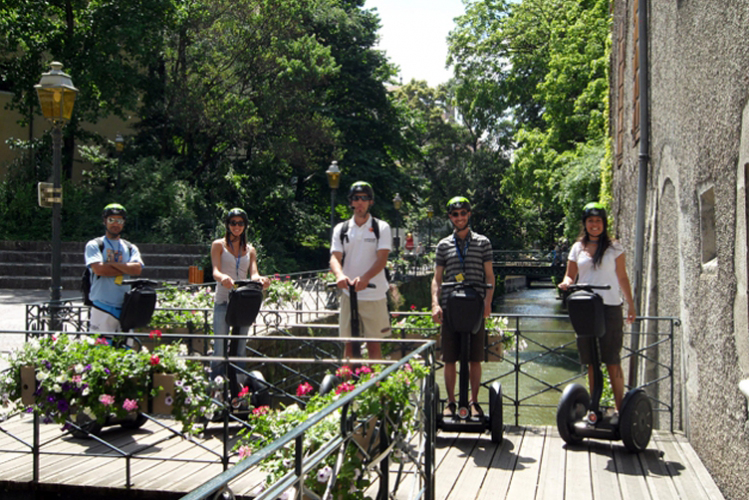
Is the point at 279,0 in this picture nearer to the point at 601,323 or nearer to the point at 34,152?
the point at 34,152

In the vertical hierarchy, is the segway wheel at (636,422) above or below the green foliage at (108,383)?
below

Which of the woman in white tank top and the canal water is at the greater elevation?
the woman in white tank top

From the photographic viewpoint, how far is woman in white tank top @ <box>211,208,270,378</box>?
19.8ft

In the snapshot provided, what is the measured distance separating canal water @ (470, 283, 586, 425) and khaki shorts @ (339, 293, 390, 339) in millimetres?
975

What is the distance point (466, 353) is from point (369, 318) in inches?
29.3

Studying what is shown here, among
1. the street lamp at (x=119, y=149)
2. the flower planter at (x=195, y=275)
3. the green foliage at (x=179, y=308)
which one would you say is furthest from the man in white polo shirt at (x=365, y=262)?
the street lamp at (x=119, y=149)

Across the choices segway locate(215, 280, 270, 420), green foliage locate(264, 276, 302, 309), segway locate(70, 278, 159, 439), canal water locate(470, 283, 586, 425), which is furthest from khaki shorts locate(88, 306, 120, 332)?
green foliage locate(264, 276, 302, 309)

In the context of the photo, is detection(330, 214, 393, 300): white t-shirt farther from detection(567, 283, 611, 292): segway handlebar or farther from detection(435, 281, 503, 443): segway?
detection(567, 283, 611, 292): segway handlebar

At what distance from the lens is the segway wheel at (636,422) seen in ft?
16.4

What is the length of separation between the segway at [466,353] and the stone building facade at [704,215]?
142cm

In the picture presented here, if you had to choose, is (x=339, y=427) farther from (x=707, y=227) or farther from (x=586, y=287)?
(x=707, y=227)

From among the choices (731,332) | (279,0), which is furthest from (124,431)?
(279,0)

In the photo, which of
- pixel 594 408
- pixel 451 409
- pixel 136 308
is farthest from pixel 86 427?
pixel 594 408

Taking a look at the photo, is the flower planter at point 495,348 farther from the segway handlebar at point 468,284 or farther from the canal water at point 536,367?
the segway handlebar at point 468,284
